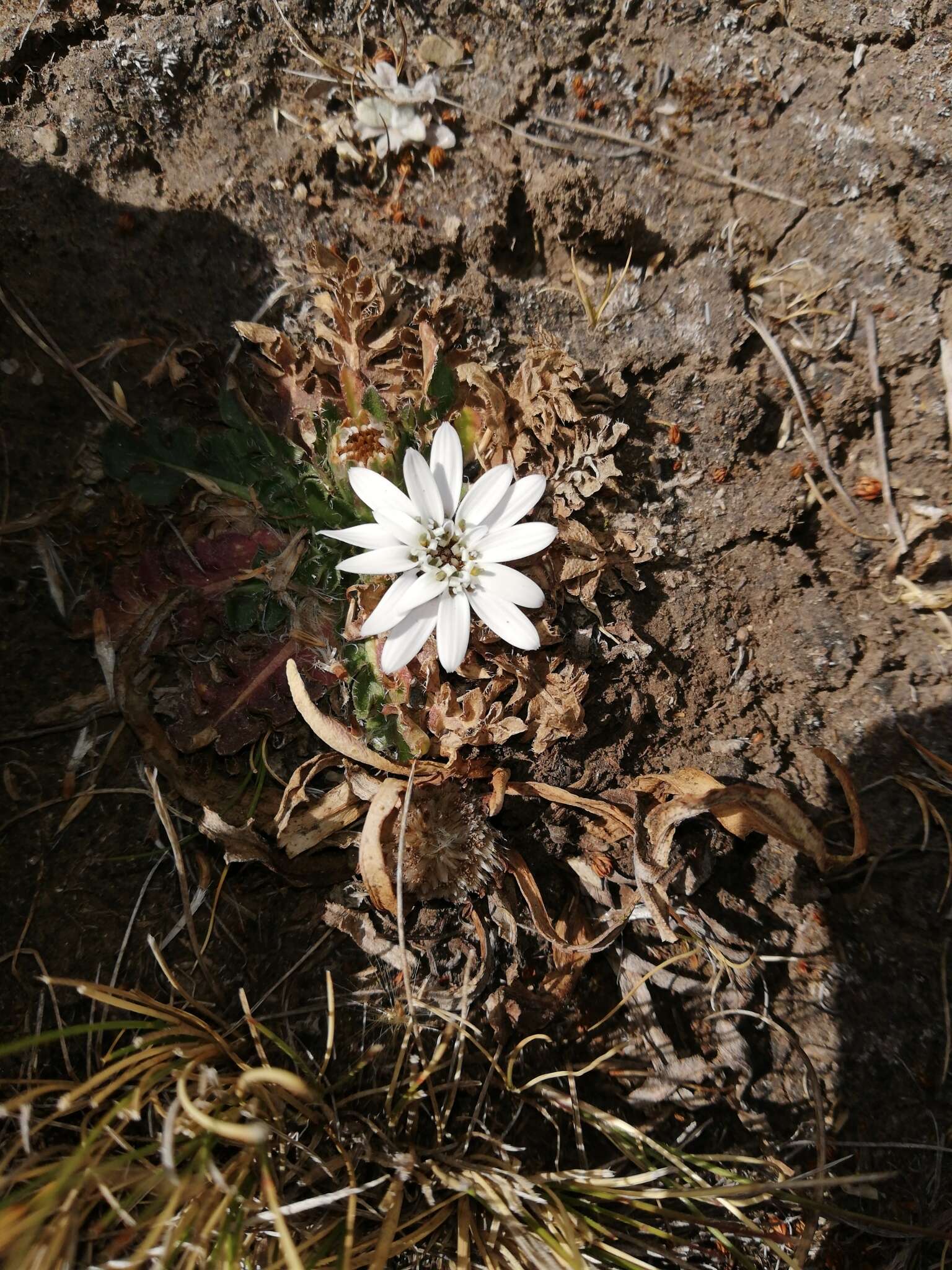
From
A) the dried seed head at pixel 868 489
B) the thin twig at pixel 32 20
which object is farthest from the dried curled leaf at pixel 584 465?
the thin twig at pixel 32 20

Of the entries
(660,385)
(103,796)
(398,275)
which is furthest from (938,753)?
(103,796)

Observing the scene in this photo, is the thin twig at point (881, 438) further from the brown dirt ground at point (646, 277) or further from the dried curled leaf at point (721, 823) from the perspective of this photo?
the dried curled leaf at point (721, 823)

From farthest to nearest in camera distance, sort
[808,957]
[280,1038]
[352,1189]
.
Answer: [808,957] → [280,1038] → [352,1189]

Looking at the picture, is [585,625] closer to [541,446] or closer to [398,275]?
[541,446]

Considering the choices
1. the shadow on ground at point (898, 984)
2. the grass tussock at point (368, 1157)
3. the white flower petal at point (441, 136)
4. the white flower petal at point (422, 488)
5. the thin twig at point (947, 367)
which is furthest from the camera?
the white flower petal at point (441, 136)

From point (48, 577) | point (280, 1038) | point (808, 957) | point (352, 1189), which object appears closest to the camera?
point (352, 1189)

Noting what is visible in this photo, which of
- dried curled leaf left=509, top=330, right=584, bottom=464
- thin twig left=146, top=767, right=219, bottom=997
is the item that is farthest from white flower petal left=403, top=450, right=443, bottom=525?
thin twig left=146, top=767, right=219, bottom=997
